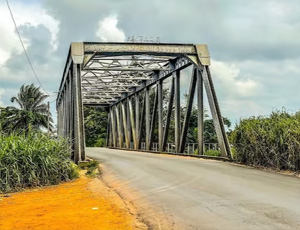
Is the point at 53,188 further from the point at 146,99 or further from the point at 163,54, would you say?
the point at 146,99

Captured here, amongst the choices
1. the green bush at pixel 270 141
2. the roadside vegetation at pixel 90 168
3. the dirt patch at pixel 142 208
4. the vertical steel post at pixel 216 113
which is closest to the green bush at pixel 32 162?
the roadside vegetation at pixel 90 168

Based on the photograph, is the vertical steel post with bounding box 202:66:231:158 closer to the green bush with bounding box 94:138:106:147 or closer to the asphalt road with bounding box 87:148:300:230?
the asphalt road with bounding box 87:148:300:230

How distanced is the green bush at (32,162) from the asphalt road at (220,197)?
1.65 metres

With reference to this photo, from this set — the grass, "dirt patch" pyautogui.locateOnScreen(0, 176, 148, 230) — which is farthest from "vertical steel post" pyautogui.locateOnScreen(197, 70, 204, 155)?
"dirt patch" pyautogui.locateOnScreen(0, 176, 148, 230)

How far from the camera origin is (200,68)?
663 inches

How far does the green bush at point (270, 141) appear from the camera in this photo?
1039 centimetres

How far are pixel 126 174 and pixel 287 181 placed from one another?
4426 millimetres

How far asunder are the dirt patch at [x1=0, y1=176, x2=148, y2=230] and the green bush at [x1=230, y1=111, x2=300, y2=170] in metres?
5.02

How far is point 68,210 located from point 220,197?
2571 mm

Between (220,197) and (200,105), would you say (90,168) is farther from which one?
(220,197)

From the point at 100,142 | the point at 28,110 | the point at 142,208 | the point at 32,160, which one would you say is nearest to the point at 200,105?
the point at 32,160

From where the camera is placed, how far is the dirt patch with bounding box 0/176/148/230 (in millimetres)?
5297

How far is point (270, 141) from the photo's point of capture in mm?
11273

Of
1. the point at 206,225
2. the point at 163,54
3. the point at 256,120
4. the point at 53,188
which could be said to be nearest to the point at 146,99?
the point at 163,54
